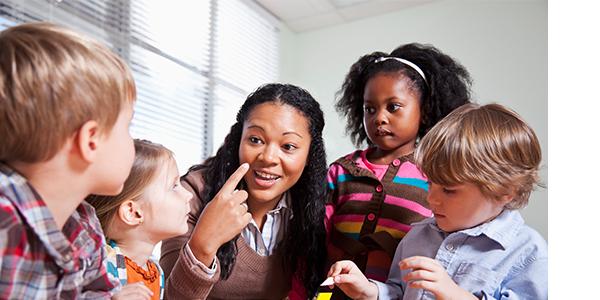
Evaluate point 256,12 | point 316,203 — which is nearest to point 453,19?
point 256,12

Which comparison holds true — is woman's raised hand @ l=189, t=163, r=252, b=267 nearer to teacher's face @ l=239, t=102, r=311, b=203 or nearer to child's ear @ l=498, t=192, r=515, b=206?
teacher's face @ l=239, t=102, r=311, b=203

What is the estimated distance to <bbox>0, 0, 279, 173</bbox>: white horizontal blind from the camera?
2.06 m

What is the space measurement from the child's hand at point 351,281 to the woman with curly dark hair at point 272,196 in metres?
0.26

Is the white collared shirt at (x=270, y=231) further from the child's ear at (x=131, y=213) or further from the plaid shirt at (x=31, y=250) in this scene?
the plaid shirt at (x=31, y=250)

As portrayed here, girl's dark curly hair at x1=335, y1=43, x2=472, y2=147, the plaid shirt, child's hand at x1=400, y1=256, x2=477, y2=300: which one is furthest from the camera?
girl's dark curly hair at x1=335, y1=43, x2=472, y2=147

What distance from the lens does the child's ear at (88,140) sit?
0.58 m

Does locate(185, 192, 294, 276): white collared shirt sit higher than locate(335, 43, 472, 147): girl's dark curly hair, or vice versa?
locate(335, 43, 472, 147): girl's dark curly hair

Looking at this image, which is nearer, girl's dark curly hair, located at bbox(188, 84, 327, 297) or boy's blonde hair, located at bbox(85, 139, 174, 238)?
boy's blonde hair, located at bbox(85, 139, 174, 238)

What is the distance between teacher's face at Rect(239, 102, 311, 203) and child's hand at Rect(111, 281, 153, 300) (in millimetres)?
411

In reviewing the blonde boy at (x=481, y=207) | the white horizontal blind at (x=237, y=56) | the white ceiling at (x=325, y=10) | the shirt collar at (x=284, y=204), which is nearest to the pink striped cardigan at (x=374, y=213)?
the shirt collar at (x=284, y=204)

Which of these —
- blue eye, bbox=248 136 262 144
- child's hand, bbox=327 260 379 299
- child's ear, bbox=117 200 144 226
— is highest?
blue eye, bbox=248 136 262 144

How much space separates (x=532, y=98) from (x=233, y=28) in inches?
61.4

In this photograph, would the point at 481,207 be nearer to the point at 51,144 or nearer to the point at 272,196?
the point at 272,196

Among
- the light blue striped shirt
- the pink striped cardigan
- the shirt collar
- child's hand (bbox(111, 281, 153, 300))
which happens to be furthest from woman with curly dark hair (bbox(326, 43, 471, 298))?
child's hand (bbox(111, 281, 153, 300))
